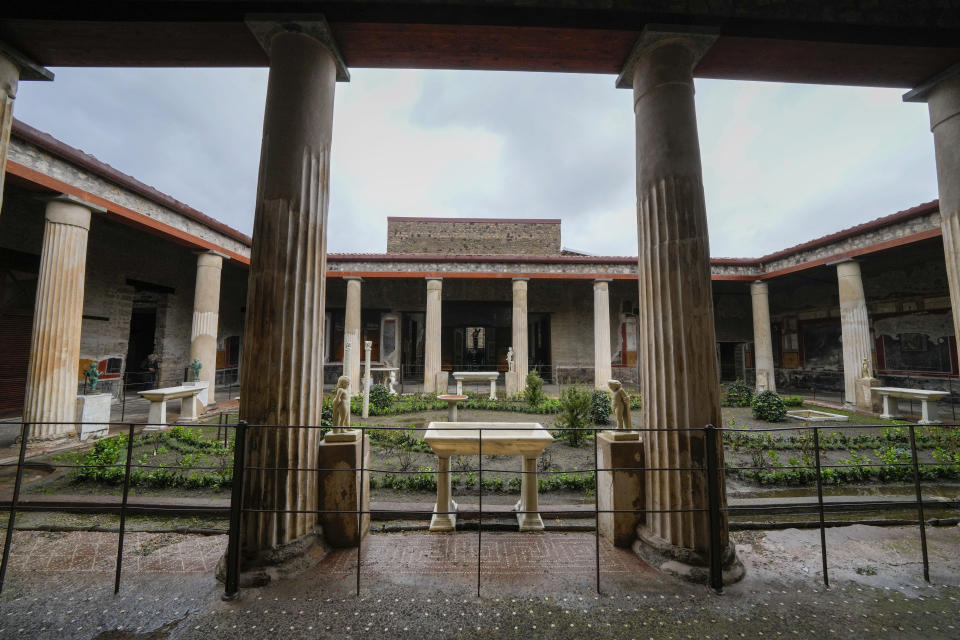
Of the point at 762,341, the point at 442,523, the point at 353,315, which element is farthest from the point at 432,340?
the point at 762,341

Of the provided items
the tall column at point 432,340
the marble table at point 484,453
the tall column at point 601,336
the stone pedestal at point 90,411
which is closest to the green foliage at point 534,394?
the tall column at point 601,336

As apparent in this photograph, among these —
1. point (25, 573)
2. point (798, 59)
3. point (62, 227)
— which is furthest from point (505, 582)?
point (62, 227)

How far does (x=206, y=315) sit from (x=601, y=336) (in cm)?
1196

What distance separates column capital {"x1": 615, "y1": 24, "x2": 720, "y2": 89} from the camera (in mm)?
3197

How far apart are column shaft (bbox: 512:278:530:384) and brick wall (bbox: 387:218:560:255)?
6.60 meters

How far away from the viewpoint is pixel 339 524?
3285mm

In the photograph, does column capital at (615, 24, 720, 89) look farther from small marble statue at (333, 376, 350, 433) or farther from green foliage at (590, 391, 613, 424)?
green foliage at (590, 391, 613, 424)

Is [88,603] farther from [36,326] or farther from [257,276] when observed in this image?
[36,326]

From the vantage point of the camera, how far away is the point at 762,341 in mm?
14016

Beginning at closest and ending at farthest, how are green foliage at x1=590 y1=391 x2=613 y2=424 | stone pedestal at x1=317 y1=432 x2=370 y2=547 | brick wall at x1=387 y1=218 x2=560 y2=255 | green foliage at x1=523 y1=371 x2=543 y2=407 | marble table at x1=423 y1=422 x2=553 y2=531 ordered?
1. stone pedestal at x1=317 y1=432 x2=370 y2=547
2. marble table at x1=423 y1=422 x2=553 y2=531
3. green foliage at x1=590 y1=391 x2=613 y2=424
4. green foliage at x1=523 y1=371 x2=543 y2=407
5. brick wall at x1=387 y1=218 x2=560 y2=255

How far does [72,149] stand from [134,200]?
1.47m

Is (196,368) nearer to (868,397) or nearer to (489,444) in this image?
(489,444)

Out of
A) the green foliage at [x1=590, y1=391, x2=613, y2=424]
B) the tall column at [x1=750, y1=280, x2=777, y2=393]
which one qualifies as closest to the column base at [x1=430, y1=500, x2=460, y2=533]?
the green foliage at [x1=590, y1=391, x2=613, y2=424]

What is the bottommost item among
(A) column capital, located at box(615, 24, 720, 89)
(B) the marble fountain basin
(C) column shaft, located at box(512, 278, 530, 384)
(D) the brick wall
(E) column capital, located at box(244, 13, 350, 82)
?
(B) the marble fountain basin
